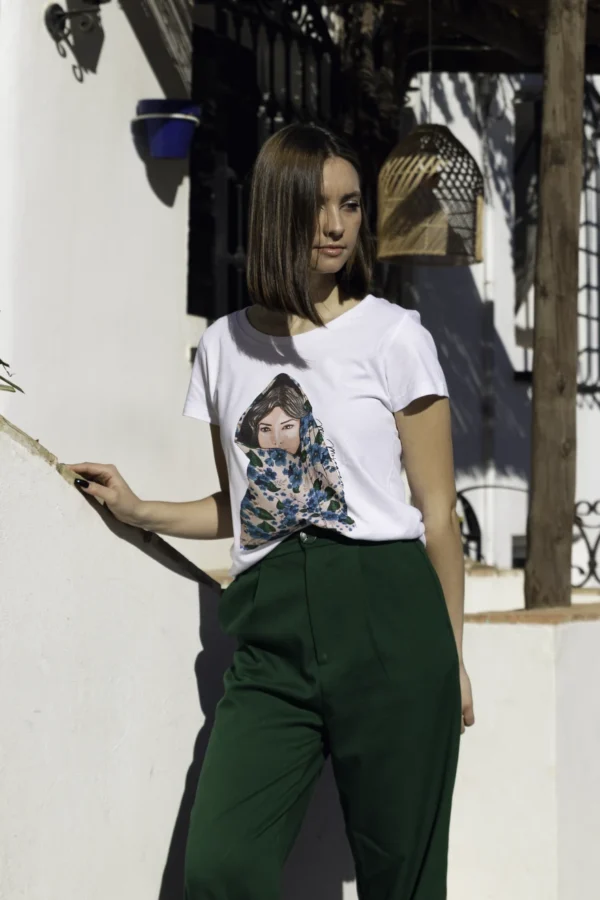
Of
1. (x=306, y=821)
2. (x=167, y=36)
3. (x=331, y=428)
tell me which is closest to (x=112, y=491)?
(x=331, y=428)

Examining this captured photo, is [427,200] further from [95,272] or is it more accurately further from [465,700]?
[465,700]

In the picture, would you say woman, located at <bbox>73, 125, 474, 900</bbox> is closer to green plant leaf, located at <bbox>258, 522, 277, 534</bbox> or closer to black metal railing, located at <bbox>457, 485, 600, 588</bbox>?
green plant leaf, located at <bbox>258, 522, 277, 534</bbox>

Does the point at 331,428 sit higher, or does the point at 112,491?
the point at 331,428

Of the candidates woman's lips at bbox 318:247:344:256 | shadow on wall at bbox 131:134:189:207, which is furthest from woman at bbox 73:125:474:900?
shadow on wall at bbox 131:134:189:207

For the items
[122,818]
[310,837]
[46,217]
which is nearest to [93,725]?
[122,818]

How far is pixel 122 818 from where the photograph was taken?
281 cm

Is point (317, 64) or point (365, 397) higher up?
point (317, 64)

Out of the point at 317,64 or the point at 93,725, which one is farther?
the point at 317,64

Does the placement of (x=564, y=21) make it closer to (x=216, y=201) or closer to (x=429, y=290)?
(x=216, y=201)

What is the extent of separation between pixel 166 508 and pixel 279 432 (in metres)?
0.40

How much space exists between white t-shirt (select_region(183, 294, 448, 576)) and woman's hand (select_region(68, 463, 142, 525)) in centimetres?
28

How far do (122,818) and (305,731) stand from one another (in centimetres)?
51

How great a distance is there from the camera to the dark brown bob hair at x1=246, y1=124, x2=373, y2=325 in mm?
2525

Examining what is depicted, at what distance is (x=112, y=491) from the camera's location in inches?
109
